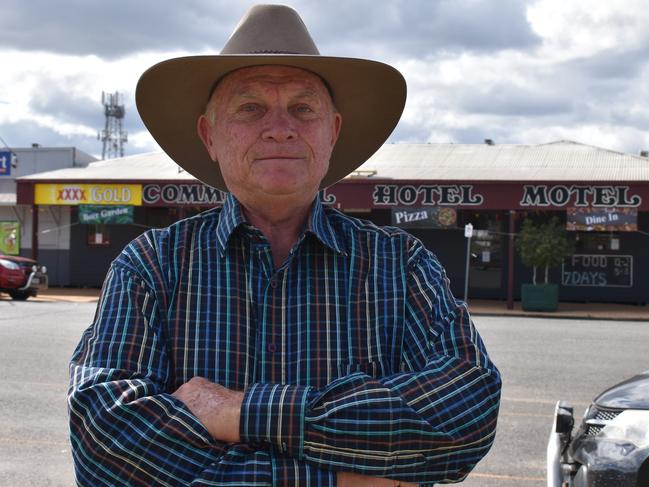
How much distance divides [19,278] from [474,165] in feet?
46.9

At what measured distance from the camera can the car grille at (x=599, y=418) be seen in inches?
166

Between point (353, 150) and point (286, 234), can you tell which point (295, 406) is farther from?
point (353, 150)

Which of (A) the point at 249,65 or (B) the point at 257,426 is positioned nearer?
(B) the point at 257,426

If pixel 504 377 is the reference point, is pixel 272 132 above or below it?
A: above

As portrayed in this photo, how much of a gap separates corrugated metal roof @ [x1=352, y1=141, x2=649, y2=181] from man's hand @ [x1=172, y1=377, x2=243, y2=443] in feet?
70.3

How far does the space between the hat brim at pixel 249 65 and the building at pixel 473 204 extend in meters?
19.6

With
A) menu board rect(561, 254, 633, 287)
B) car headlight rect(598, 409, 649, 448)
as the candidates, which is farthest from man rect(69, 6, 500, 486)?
menu board rect(561, 254, 633, 287)

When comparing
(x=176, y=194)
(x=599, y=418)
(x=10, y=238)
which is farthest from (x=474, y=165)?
(x=599, y=418)

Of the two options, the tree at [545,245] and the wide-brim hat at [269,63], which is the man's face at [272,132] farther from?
the tree at [545,245]

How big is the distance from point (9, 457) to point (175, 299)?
185 inches

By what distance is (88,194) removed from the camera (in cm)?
2577

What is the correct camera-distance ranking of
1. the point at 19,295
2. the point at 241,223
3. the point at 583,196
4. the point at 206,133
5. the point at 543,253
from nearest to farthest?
the point at 241,223 < the point at 206,133 < the point at 543,253 < the point at 583,196 < the point at 19,295

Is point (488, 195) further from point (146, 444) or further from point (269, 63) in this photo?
point (146, 444)

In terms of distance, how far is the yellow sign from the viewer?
25250 millimetres
